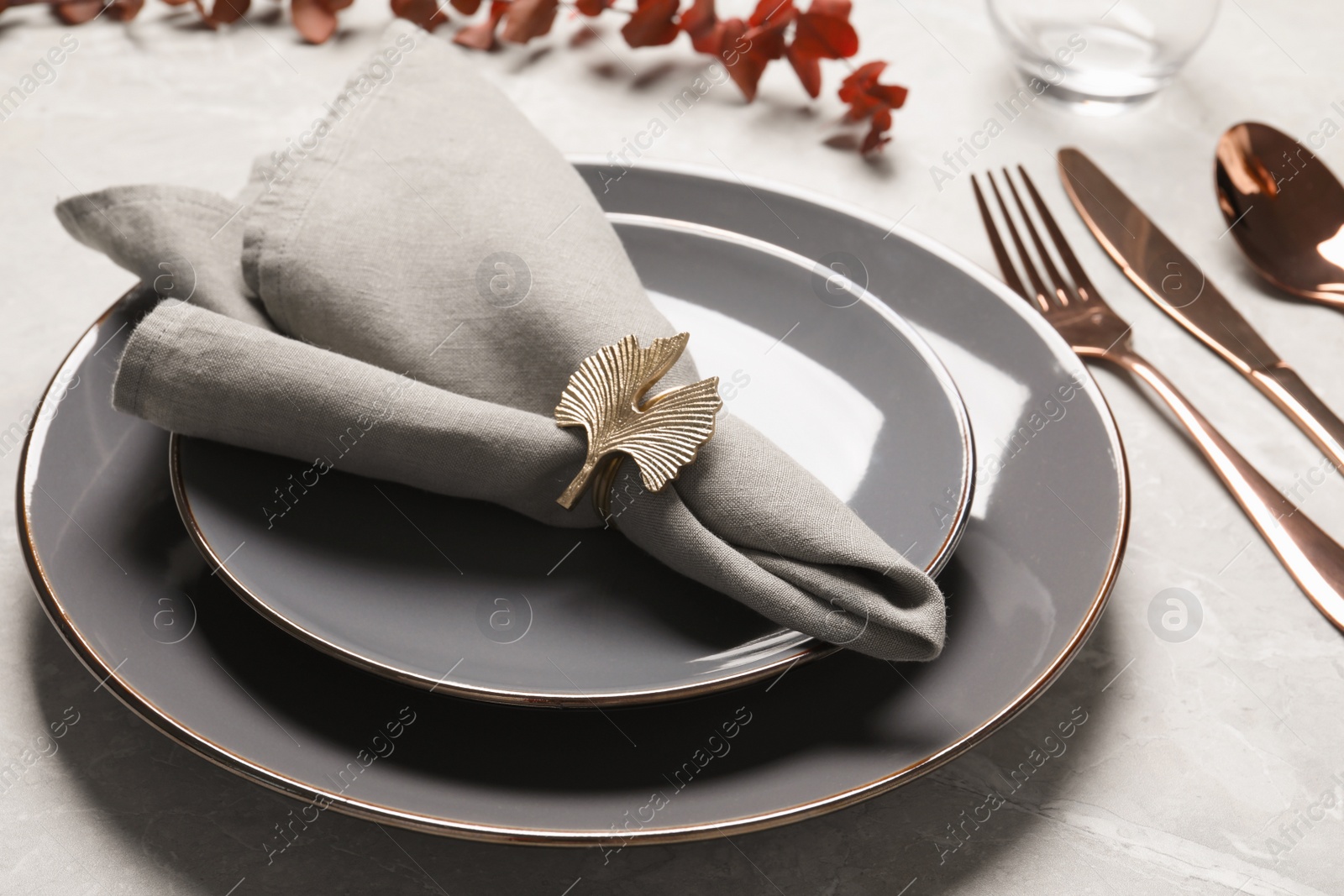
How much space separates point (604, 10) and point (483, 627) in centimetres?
83

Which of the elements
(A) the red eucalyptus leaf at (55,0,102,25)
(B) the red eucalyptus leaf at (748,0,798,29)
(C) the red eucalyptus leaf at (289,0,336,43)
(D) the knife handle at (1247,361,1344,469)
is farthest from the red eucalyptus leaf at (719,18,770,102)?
(A) the red eucalyptus leaf at (55,0,102,25)

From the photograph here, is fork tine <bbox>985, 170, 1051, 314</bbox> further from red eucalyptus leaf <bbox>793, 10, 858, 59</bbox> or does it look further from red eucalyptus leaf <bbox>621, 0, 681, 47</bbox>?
red eucalyptus leaf <bbox>621, 0, 681, 47</bbox>

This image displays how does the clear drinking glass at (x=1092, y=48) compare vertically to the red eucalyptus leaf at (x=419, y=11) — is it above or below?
above

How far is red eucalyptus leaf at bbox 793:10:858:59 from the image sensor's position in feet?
3.24

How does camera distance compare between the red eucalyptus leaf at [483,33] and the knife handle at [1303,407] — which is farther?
the red eucalyptus leaf at [483,33]

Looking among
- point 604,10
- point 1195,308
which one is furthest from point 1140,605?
point 604,10

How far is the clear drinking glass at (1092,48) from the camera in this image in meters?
1.03

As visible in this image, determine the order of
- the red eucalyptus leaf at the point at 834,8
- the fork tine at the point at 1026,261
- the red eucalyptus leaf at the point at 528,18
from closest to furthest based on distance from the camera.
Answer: the fork tine at the point at 1026,261
the red eucalyptus leaf at the point at 834,8
the red eucalyptus leaf at the point at 528,18

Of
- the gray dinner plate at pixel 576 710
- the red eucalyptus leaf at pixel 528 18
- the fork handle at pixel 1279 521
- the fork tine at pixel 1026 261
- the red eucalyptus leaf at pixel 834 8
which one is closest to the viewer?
the gray dinner plate at pixel 576 710

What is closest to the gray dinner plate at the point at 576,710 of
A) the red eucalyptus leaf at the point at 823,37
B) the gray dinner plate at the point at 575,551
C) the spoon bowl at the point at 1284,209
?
the gray dinner plate at the point at 575,551

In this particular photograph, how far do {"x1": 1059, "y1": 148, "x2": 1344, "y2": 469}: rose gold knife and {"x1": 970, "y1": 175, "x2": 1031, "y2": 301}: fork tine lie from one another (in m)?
0.10

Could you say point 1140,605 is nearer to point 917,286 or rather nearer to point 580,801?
point 917,286

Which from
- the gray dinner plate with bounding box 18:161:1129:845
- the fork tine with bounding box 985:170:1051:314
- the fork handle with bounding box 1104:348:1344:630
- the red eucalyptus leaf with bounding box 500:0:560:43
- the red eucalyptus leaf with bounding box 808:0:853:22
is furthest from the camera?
the red eucalyptus leaf with bounding box 500:0:560:43

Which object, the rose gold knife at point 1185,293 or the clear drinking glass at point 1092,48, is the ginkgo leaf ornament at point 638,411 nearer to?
the rose gold knife at point 1185,293
